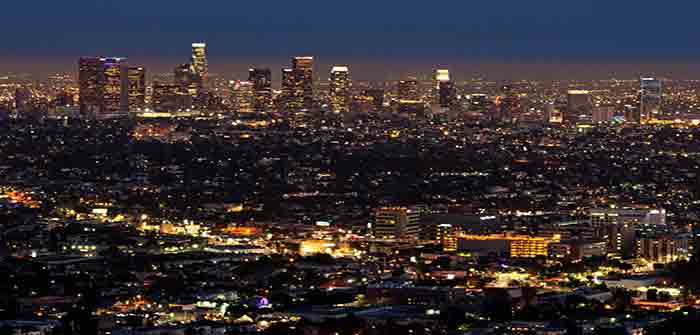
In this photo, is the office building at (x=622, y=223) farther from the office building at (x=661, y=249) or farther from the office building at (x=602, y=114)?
the office building at (x=602, y=114)

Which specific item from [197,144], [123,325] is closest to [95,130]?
[197,144]

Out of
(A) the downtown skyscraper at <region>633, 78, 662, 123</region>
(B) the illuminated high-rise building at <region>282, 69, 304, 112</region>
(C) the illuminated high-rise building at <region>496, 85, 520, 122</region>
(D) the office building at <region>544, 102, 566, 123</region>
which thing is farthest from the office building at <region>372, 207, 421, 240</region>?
(A) the downtown skyscraper at <region>633, 78, 662, 123</region>

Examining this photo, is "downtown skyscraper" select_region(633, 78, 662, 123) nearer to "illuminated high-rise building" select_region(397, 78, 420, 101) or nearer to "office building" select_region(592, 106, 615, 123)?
"office building" select_region(592, 106, 615, 123)

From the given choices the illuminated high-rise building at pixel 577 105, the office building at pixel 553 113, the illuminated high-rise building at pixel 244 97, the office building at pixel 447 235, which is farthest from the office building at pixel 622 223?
the illuminated high-rise building at pixel 244 97

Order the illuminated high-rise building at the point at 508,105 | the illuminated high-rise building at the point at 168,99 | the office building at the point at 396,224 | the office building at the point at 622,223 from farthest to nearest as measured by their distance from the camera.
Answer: the illuminated high-rise building at the point at 168,99
the illuminated high-rise building at the point at 508,105
the office building at the point at 396,224
the office building at the point at 622,223

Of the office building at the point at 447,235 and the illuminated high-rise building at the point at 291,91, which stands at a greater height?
the illuminated high-rise building at the point at 291,91

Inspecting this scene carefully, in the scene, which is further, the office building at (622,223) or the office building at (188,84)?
the office building at (188,84)

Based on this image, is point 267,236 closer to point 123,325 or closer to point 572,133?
point 123,325
